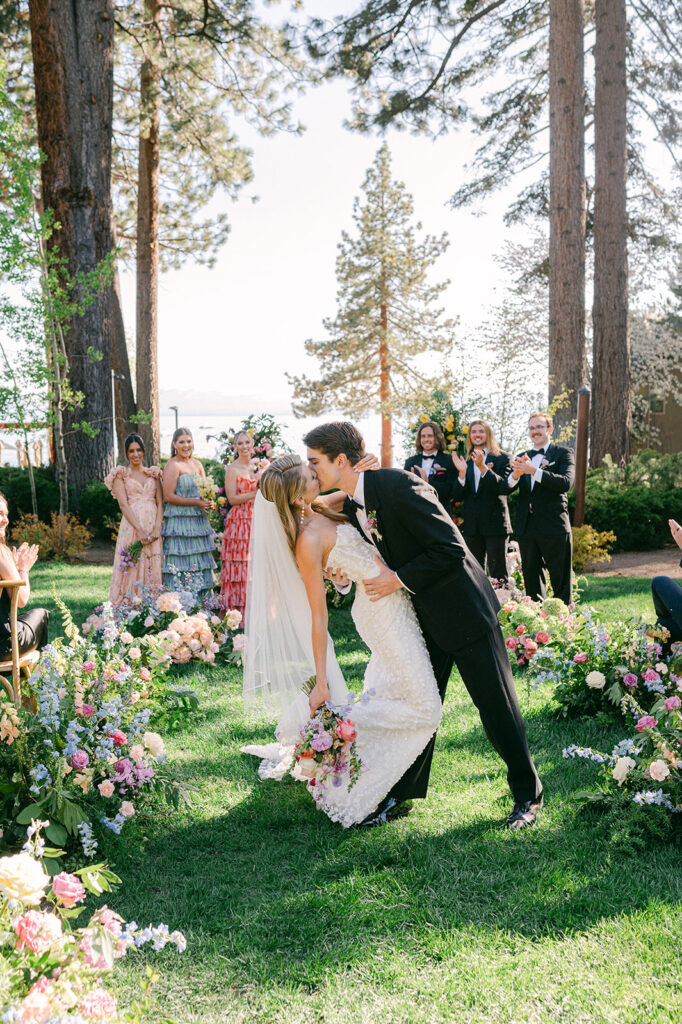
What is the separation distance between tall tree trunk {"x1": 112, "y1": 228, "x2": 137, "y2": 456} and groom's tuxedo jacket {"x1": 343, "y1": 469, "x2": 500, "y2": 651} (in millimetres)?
13314

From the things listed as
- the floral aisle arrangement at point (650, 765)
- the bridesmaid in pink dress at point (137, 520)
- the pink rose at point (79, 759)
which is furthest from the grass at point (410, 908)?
the bridesmaid in pink dress at point (137, 520)

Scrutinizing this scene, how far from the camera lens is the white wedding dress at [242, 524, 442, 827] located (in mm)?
→ 3627

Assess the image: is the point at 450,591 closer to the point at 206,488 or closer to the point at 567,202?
the point at 206,488

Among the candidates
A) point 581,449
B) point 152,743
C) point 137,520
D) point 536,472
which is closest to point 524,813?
point 152,743

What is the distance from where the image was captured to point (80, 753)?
3.27 m

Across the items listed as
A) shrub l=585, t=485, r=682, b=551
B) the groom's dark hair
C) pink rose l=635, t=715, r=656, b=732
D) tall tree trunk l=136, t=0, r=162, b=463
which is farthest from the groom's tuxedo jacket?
tall tree trunk l=136, t=0, r=162, b=463

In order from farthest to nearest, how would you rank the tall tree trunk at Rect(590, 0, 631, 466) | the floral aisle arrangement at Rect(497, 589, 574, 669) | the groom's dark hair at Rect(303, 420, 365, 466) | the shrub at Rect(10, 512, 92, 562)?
the tall tree trunk at Rect(590, 0, 631, 466) → the shrub at Rect(10, 512, 92, 562) → the floral aisle arrangement at Rect(497, 589, 574, 669) → the groom's dark hair at Rect(303, 420, 365, 466)

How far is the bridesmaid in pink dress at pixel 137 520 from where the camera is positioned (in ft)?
24.5

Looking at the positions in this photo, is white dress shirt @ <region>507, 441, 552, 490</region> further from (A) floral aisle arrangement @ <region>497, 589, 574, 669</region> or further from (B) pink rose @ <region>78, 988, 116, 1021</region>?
(B) pink rose @ <region>78, 988, 116, 1021</region>

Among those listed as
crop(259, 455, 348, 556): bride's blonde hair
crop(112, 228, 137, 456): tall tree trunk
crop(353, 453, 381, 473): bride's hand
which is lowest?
crop(259, 455, 348, 556): bride's blonde hair

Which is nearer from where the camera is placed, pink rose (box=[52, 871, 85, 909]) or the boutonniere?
pink rose (box=[52, 871, 85, 909])

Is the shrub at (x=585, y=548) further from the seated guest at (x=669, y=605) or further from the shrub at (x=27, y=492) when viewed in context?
the shrub at (x=27, y=492)

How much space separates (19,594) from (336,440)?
2127 mm

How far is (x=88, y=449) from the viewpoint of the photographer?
13.2 m
